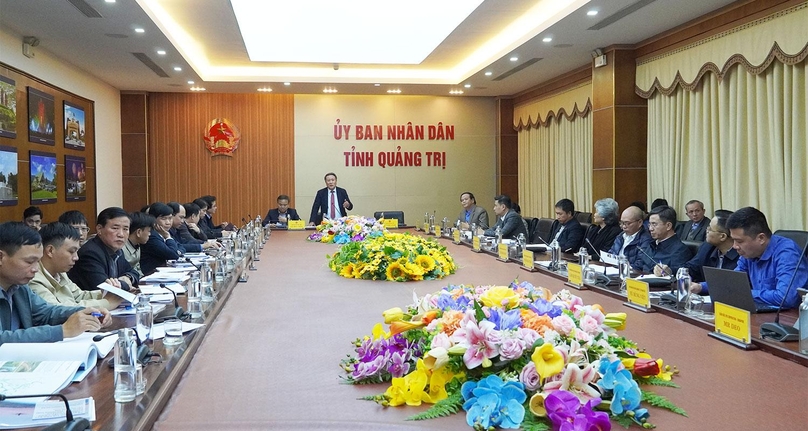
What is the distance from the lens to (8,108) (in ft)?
19.7

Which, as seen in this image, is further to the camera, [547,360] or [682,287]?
[682,287]

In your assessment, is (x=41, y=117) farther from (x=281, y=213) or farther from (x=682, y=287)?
(x=682, y=287)

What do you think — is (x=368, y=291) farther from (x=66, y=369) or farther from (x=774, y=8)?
(x=774, y=8)

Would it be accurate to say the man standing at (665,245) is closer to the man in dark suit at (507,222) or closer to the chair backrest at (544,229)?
the man in dark suit at (507,222)

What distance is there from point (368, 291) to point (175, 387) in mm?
1586

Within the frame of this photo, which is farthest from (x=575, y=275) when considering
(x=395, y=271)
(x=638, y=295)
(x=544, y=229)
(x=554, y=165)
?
(x=554, y=165)

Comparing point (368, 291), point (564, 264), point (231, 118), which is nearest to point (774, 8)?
point (564, 264)

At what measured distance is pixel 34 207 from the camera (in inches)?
245

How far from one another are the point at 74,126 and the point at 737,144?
269 inches

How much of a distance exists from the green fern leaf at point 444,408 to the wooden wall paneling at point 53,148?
18.6ft

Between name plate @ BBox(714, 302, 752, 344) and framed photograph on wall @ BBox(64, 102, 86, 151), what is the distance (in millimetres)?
7164

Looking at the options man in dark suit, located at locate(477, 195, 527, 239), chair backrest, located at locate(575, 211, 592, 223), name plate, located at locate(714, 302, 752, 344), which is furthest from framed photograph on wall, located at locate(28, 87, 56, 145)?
name plate, located at locate(714, 302, 752, 344)

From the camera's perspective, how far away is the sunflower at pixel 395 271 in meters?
3.52

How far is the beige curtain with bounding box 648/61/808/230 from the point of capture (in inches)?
201
